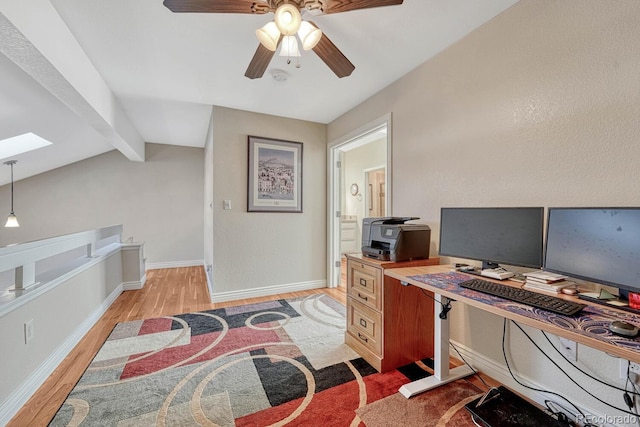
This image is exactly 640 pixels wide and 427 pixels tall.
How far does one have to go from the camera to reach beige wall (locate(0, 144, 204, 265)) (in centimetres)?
465

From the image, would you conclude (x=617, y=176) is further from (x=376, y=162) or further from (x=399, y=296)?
(x=376, y=162)

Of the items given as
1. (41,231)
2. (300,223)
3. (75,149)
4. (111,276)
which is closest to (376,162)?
(300,223)

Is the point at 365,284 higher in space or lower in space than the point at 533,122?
lower

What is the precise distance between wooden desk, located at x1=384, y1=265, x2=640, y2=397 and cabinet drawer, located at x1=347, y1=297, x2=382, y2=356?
1.13 ft

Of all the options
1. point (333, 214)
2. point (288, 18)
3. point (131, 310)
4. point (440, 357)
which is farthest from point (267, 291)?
point (288, 18)

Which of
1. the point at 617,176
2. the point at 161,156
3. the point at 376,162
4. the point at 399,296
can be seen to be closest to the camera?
the point at 617,176

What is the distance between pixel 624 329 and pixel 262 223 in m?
3.22

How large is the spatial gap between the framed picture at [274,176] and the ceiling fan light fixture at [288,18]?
2069 mm

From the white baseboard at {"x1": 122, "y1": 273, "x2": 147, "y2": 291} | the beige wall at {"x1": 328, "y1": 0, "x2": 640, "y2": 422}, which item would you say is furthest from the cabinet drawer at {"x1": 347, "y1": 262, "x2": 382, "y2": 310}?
the white baseboard at {"x1": 122, "y1": 273, "x2": 147, "y2": 291}

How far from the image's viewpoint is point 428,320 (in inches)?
81.2

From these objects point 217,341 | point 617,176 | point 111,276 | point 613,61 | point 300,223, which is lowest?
point 217,341

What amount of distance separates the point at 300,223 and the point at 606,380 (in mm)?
3077

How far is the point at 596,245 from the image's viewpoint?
120 cm

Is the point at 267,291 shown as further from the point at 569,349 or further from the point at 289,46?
the point at 569,349
